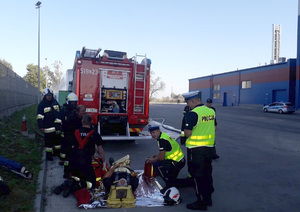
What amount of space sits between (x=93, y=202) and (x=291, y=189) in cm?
390

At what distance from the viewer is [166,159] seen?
5391 mm

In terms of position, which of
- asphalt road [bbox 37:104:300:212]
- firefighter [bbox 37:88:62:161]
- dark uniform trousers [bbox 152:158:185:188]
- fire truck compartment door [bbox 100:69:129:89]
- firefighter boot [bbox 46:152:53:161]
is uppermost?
fire truck compartment door [bbox 100:69:129:89]

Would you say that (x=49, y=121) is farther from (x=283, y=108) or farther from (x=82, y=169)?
(x=283, y=108)

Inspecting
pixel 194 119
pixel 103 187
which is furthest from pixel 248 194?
pixel 103 187

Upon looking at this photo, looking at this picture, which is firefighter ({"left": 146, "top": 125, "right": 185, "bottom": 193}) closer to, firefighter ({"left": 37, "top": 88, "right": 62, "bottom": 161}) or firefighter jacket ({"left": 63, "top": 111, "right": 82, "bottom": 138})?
firefighter jacket ({"left": 63, "top": 111, "right": 82, "bottom": 138})

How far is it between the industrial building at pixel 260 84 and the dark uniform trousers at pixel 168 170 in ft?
112

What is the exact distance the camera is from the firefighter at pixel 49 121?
702 cm

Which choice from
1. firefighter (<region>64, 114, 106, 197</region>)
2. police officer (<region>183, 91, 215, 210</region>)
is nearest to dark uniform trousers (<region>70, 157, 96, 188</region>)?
firefighter (<region>64, 114, 106, 197</region>)

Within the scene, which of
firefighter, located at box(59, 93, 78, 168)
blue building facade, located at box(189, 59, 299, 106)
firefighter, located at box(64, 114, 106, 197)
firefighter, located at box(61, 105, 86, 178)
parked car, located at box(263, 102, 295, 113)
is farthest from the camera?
blue building facade, located at box(189, 59, 299, 106)

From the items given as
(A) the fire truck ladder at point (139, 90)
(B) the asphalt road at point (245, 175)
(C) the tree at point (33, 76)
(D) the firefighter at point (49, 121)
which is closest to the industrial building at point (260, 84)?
(B) the asphalt road at point (245, 175)

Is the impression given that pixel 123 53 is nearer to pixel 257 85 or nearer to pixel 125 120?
pixel 125 120

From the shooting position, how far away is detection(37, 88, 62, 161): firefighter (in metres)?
7.02

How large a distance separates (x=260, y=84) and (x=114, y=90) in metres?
37.4

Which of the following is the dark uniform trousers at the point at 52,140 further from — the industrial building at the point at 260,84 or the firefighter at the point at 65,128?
the industrial building at the point at 260,84
